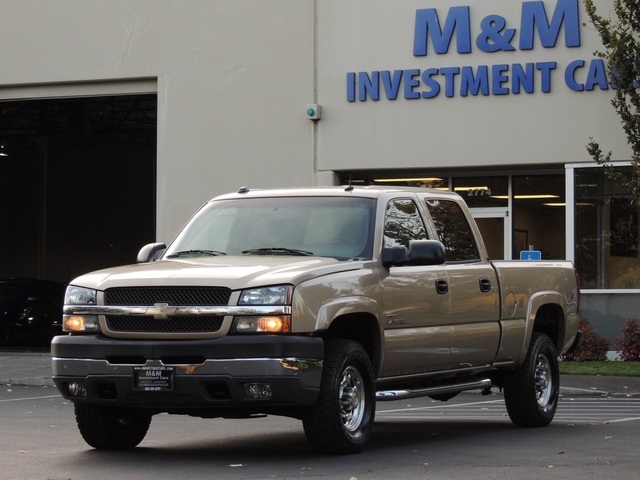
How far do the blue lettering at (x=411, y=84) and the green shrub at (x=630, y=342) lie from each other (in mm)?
5521

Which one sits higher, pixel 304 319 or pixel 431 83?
pixel 431 83

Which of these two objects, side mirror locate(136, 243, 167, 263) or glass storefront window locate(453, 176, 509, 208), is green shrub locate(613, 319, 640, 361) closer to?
glass storefront window locate(453, 176, 509, 208)

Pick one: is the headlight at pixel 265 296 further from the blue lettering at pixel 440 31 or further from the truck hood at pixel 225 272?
the blue lettering at pixel 440 31

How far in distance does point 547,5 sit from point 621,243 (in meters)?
4.33

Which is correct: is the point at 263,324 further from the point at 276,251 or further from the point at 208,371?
the point at 276,251

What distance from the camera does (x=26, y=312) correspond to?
31.4m

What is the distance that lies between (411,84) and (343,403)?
1523 cm

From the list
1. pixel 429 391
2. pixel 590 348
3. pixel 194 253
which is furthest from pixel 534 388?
pixel 590 348

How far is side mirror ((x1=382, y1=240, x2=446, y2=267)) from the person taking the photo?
33.7 ft

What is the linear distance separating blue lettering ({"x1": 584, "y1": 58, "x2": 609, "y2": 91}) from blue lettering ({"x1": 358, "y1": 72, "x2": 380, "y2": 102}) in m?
3.77

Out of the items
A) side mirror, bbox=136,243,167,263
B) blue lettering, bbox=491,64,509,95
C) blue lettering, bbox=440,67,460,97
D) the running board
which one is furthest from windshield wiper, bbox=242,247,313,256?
blue lettering, bbox=440,67,460,97

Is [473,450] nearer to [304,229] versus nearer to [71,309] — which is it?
[304,229]

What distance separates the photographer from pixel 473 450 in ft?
34.1

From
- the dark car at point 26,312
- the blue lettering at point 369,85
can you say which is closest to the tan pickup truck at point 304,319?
the blue lettering at point 369,85
